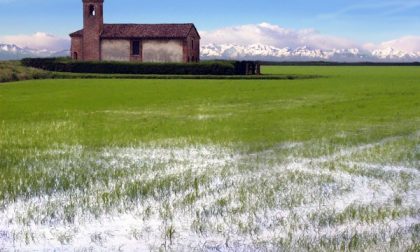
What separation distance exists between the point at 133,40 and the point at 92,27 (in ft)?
16.4

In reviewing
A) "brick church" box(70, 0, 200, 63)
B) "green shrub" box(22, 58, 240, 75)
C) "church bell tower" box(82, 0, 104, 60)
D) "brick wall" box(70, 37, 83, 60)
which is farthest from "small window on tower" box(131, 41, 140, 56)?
"green shrub" box(22, 58, 240, 75)

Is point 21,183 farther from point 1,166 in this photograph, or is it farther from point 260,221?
point 260,221

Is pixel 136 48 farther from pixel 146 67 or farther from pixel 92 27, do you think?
pixel 146 67

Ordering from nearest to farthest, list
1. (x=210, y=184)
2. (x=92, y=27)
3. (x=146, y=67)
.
A: (x=210, y=184)
(x=146, y=67)
(x=92, y=27)

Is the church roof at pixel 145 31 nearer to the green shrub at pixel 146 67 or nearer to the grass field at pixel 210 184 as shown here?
the green shrub at pixel 146 67

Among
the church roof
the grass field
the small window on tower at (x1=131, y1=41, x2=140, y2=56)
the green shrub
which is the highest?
the church roof

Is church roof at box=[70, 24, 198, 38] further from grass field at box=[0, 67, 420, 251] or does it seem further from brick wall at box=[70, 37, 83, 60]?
grass field at box=[0, 67, 420, 251]

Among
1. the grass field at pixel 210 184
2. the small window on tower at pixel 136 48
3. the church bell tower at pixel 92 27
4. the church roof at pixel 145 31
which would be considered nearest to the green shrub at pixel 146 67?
the church bell tower at pixel 92 27

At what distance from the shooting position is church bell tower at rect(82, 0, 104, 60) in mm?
74375

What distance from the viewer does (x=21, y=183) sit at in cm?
888

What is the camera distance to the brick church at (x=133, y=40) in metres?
74.1

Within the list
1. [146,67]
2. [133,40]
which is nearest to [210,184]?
[146,67]

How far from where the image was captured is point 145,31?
7544 cm

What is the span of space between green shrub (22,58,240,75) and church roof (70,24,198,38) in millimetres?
11729
